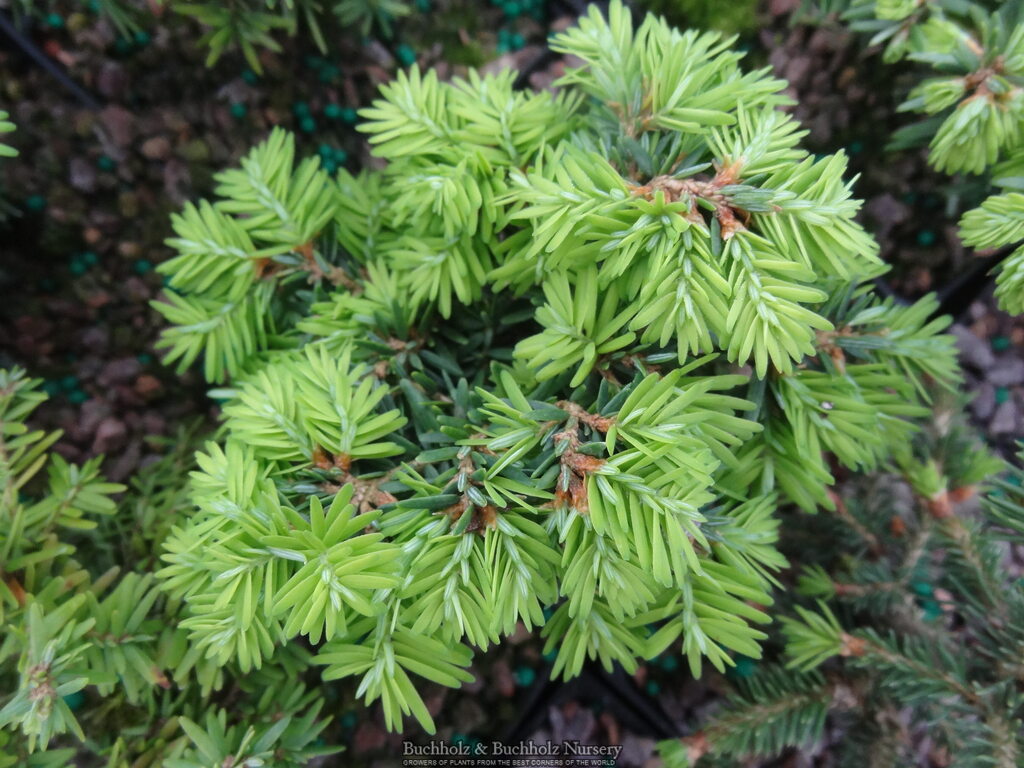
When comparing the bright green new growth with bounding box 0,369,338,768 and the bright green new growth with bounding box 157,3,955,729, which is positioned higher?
the bright green new growth with bounding box 157,3,955,729

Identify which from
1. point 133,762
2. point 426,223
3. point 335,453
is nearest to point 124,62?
point 426,223

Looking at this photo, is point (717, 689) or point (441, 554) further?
point (717, 689)

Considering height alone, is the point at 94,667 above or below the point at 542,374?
below

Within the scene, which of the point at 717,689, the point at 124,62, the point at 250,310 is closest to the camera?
the point at 250,310

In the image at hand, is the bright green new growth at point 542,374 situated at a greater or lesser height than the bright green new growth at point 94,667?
greater

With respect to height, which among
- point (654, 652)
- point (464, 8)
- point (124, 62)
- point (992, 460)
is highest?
point (464, 8)

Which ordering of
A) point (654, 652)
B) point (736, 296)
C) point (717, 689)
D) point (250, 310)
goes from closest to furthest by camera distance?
point (736, 296), point (654, 652), point (250, 310), point (717, 689)

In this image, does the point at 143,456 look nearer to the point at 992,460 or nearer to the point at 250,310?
the point at 250,310

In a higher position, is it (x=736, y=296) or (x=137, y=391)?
(x=137, y=391)
